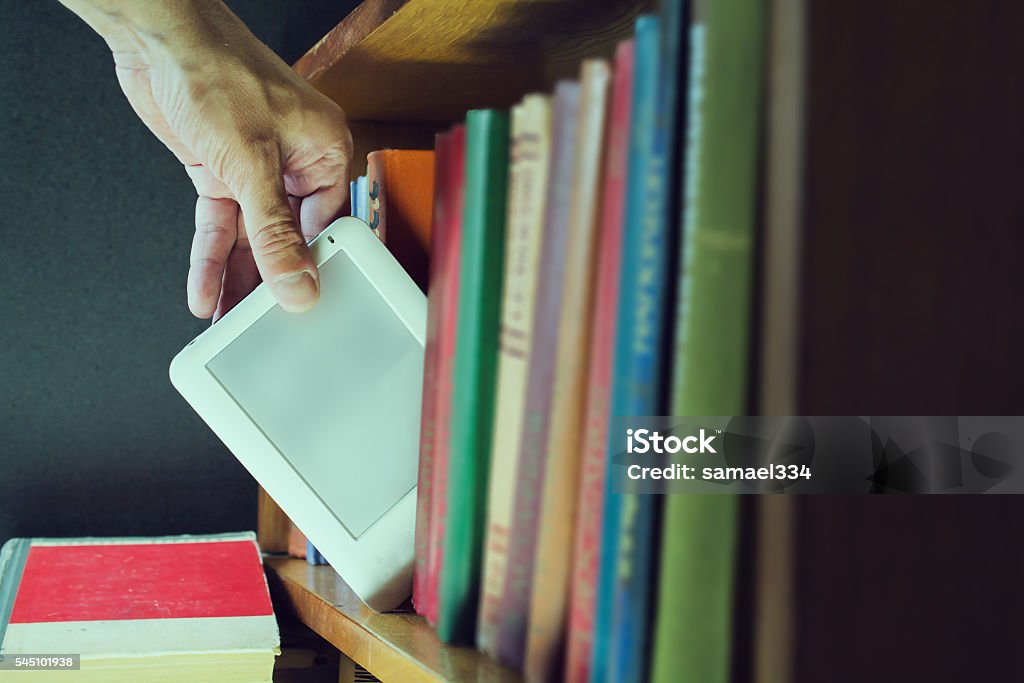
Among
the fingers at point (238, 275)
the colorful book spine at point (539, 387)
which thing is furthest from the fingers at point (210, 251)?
the colorful book spine at point (539, 387)

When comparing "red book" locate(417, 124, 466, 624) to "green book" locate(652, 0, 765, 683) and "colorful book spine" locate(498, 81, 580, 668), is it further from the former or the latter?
"green book" locate(652, 0, 765, 683)

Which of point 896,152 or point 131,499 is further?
point 131,499

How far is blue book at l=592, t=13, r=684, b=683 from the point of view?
1.19ft

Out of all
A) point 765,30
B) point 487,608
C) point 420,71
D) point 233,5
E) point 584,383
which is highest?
point 233,5

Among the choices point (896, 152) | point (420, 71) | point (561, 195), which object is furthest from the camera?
point (420, 71)

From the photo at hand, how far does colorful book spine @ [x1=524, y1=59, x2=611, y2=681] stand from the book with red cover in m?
0.32

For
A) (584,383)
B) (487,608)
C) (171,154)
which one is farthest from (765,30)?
(171,154)

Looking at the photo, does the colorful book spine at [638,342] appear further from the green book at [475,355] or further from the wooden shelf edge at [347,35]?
the wooden shelf edge at [347,35]

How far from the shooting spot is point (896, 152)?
322mm

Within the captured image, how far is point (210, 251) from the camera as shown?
891 mm

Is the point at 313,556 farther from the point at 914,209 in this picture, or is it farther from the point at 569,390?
the point at 914,209

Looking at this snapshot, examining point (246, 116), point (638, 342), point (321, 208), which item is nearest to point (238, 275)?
point (321, 208)

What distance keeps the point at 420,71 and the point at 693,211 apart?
0.51 m

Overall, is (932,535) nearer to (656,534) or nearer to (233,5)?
(656,534)
